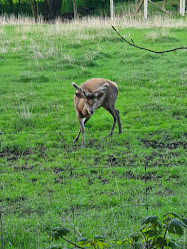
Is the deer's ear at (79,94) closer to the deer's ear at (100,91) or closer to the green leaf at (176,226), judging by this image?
the deer's ear at (100,91)

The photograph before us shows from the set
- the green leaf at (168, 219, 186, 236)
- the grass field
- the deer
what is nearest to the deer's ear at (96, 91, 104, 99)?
the deer

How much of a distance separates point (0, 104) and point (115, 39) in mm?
7695

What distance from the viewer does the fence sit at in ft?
17.9

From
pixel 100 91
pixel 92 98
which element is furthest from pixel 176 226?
pixel 100 91

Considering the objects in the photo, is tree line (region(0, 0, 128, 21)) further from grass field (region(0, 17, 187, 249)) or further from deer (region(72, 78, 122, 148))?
deer (region(72, 78, 122, 148))

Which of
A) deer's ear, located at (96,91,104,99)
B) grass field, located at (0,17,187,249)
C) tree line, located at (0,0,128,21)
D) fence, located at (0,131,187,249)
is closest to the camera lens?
fence, located at (0,131,187,249)

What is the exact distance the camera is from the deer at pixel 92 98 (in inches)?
357

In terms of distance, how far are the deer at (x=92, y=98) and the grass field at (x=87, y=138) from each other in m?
0.45

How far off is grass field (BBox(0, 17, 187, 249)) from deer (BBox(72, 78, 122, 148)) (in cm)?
45

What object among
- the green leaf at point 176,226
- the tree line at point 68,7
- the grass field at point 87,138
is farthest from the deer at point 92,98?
the tree line at point 68,7

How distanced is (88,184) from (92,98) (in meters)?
2.50

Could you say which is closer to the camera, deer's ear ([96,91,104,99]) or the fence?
the fence

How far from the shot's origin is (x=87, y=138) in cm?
960

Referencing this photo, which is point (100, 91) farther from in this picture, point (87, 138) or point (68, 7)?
point (68, 7)
